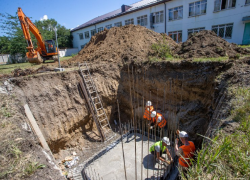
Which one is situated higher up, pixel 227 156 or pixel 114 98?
pixel 227 156

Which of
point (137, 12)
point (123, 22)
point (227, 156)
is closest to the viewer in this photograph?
point (227, 156)

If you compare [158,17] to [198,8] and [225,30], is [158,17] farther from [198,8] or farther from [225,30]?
[225,30]

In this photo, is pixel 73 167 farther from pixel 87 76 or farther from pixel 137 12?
pixel 137 12

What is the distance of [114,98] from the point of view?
24.7 ft

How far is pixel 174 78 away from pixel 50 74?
17.4ft

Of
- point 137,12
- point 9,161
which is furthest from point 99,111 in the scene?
point 137,12

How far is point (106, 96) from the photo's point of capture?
7199mm

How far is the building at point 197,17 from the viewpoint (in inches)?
433

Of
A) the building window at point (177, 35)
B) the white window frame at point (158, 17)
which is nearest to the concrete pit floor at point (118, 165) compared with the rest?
the building window at point (177, 35)

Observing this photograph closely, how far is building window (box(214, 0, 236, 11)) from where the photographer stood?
11195 millimetres

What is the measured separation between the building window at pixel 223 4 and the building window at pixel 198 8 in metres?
0.87

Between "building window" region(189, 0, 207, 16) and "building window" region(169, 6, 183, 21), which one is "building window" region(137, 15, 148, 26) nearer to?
"building window" region(169, 6, 183, 21)

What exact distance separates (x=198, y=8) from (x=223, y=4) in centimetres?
198

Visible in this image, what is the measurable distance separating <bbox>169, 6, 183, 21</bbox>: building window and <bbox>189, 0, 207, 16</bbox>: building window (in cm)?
97
